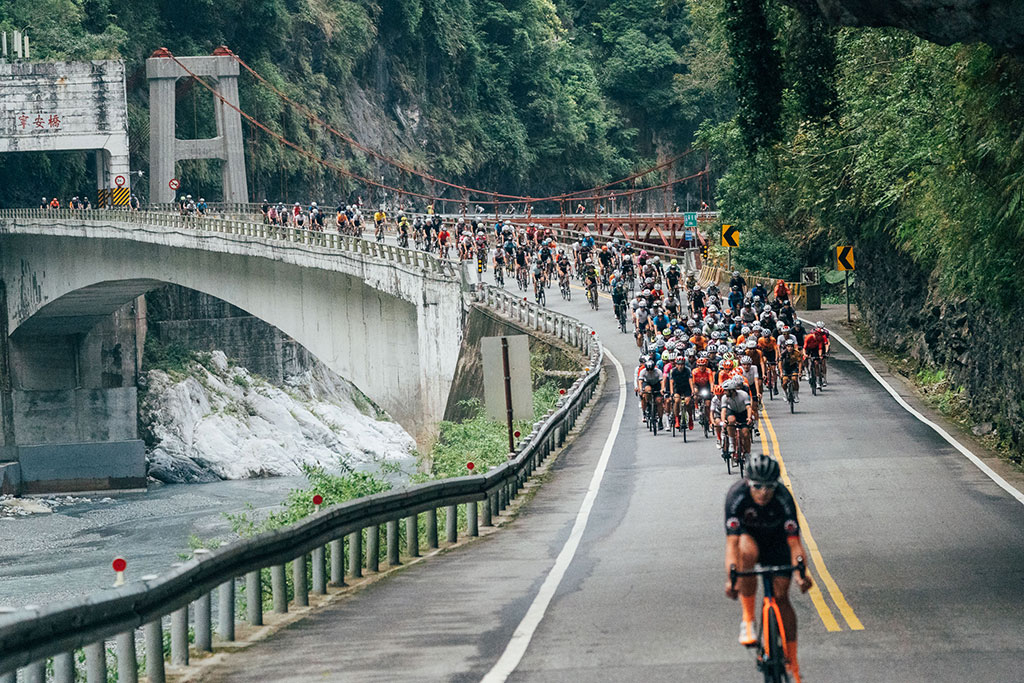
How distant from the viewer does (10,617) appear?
8.33 m

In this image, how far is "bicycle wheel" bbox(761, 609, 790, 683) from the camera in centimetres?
859

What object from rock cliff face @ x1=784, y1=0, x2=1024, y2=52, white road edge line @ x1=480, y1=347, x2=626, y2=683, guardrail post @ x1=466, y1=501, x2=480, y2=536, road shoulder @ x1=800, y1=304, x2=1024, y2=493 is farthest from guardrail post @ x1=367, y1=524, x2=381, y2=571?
road shoulder @ x1=800, y1=304, x2=1024, y2=493

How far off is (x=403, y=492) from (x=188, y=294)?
64.0m

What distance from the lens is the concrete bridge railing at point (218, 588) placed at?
870 cm

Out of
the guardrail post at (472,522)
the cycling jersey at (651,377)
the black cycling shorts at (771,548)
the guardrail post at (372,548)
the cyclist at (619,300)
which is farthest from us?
the cyclist at (619,300)

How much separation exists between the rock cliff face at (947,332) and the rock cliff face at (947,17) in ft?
37.4

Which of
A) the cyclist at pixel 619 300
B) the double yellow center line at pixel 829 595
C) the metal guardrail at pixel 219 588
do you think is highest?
the cyclist at pixel 619 300

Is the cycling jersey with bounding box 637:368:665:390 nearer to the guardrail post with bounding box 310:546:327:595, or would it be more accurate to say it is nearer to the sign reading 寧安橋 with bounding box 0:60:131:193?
the guardrail post with bounding box 310:546:327:595

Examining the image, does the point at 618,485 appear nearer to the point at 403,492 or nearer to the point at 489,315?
the point at 403,492

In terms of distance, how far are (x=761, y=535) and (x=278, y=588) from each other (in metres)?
4.87

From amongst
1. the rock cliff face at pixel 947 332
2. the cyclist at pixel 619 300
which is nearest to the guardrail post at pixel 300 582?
the rock cliff face at pixel 947 332

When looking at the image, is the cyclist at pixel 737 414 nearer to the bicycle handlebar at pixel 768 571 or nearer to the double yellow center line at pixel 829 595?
the double yellow center line at pixel 829 595

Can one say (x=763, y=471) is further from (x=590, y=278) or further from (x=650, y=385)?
(x=590, y=278)

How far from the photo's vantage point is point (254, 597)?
12023 mm
